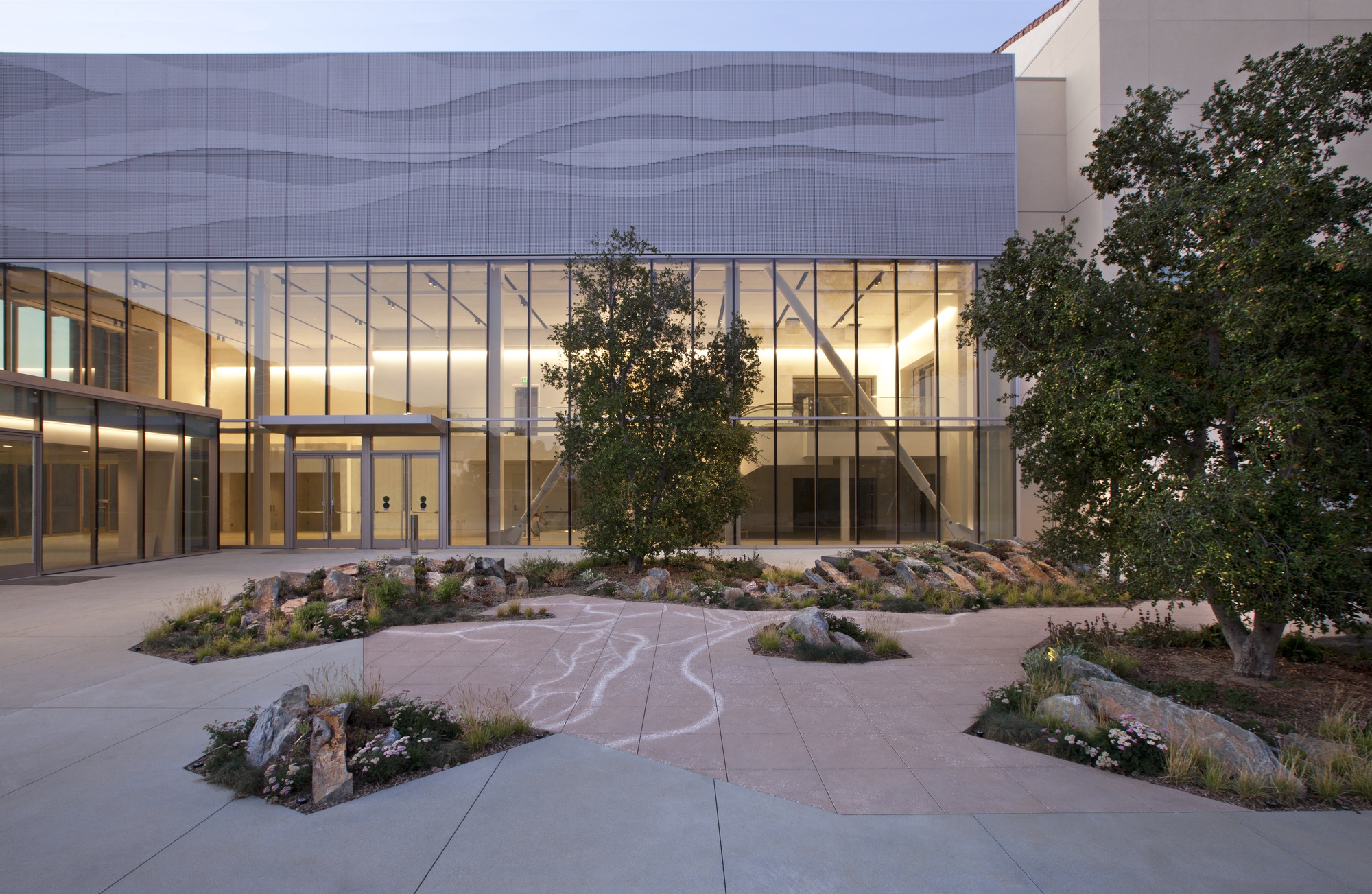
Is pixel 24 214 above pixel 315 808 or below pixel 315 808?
above

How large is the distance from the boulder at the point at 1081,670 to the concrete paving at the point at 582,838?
6.28 ft

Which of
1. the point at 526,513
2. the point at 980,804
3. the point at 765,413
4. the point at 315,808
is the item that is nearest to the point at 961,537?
the point at 765,413

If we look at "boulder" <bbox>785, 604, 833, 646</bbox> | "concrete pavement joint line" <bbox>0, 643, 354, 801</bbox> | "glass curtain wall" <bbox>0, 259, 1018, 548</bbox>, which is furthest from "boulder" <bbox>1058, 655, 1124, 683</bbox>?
"glass curtain wall" <bbox>0, 259, 1018, 548</bbox>

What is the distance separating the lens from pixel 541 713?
19.6 ft

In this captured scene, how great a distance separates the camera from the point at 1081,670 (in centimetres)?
626

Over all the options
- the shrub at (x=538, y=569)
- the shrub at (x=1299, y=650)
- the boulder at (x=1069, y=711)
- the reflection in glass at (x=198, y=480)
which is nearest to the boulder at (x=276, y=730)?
the boulder at (x=1069, y=711)

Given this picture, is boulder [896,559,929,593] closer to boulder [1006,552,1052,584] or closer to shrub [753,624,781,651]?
boulder [1006,552,1052,584]

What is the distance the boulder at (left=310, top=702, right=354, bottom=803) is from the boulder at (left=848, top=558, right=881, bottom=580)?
996 cm

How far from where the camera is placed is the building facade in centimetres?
2066

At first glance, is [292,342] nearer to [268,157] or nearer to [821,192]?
[268,157]

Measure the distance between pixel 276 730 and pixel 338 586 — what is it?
21.2ft

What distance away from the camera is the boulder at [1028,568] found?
12.8 meters

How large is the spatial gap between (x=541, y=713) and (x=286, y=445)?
1939cm

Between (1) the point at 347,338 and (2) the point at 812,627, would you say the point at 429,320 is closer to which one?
(1) the point at 347,338
